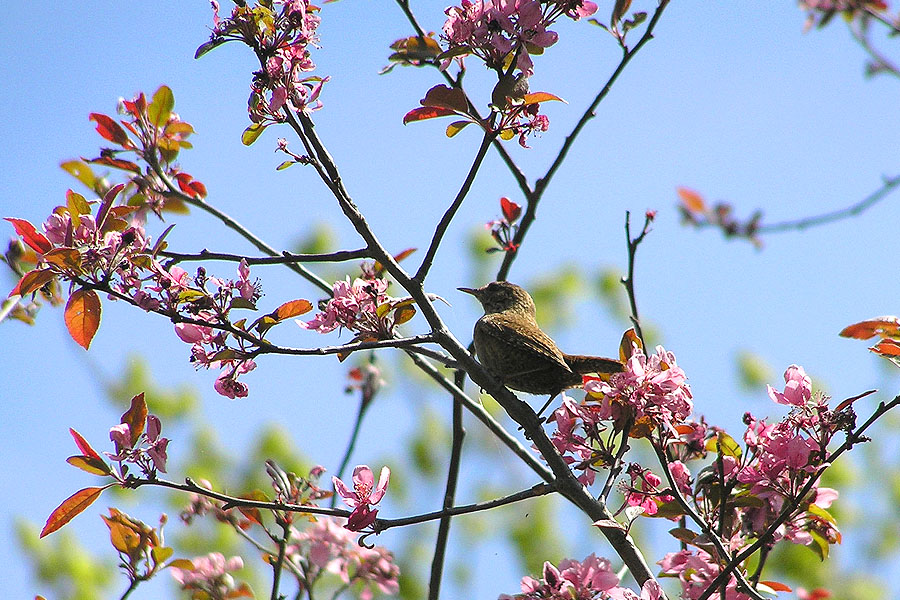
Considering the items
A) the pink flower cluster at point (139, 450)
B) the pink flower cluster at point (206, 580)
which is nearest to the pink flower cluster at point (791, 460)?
the pink flower cluster at point (139, 450)

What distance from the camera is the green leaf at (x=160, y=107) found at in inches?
110

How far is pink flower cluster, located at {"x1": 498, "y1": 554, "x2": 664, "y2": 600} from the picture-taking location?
1911 millimetres

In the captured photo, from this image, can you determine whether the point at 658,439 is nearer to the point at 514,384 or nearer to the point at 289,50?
the point at 514,384

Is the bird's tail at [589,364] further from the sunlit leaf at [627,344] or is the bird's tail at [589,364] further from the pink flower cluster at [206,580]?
the pink flower cluster at [206,580]

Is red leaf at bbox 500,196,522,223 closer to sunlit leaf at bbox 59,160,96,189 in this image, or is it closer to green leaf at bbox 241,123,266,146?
green leaf at bbox 241,123,266,146

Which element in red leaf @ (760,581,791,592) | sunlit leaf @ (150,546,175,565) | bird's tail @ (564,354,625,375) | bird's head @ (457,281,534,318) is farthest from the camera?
bird's head @ (457,281,534,318)

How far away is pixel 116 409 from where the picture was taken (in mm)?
8664

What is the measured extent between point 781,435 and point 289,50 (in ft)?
5.42

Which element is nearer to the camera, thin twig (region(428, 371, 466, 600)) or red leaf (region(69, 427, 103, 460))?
red leaf (region(69, 427, 103, 460))

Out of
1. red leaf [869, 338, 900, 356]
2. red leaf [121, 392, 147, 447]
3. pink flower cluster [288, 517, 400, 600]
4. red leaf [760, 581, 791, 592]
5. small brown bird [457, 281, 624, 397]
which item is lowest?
red leaf [121, 392, 147, 447]

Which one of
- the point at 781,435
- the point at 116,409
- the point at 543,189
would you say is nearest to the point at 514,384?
the point at 543,189

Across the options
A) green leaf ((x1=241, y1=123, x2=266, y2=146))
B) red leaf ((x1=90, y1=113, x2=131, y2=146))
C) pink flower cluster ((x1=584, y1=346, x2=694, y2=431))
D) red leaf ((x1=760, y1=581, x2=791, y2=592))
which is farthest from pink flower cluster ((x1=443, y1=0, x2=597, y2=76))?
red leaf ((x1=760, y1=581, x2=791, y2=592))

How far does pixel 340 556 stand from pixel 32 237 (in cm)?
190

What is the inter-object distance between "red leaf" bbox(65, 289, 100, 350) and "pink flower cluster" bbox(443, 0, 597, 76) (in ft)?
3.70
